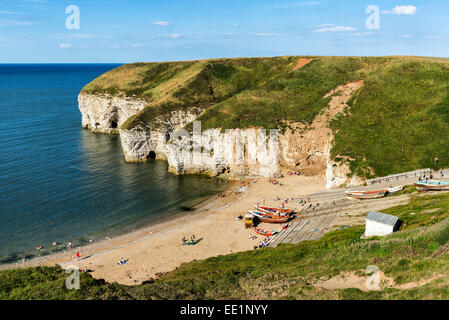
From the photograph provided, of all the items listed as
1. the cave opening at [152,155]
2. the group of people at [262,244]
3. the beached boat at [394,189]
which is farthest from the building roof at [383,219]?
the cave opening at [152,155]

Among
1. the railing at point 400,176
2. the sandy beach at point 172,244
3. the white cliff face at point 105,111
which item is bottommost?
the sandy beach at point 172,244

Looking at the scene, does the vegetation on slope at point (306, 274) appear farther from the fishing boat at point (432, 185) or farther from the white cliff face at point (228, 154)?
the white cliff face at point (228, 154)

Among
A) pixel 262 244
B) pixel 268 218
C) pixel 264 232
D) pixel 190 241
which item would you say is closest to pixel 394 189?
pixel 268 218

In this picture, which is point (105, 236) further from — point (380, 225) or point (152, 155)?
point (380, 225)

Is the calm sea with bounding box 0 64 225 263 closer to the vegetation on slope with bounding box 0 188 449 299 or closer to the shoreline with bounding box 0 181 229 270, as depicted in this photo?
the shoreline with bounding box 0 181 229 270

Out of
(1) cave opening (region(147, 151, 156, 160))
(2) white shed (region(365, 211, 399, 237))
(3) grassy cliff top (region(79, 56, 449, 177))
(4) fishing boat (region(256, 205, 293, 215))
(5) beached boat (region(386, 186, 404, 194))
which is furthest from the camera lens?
(1) cave opening (region(147, 151, 156, 160))

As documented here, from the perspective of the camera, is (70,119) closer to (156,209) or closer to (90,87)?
(90,87)

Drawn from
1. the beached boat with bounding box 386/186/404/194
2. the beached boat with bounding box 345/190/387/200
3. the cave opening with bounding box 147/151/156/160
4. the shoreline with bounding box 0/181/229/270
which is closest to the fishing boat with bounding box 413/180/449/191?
the beached boat with bounding box 386/186/404/194

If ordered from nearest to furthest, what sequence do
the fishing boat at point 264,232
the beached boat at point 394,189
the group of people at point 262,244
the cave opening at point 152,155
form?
the group of people at point 262,244 → the fishing boat at point 264,232 → the beached boat at point 394,189 → the cave opening at point 152,155
